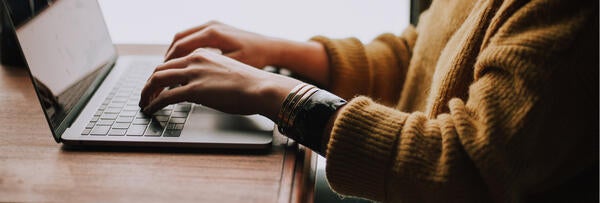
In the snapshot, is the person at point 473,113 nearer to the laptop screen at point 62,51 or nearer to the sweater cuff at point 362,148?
the sweater cuff at point 362,148

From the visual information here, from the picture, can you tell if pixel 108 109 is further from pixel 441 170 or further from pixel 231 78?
pixel 441 170

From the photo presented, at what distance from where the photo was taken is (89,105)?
0.76 meters

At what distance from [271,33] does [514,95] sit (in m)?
0.86

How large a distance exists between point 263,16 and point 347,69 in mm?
459

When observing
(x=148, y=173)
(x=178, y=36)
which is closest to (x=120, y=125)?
(x=148, y=173)

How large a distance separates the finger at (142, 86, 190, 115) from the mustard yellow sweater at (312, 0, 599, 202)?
22 centimetres

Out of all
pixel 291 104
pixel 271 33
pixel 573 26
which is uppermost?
pixel 573 26

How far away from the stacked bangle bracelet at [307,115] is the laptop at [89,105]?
31 mm

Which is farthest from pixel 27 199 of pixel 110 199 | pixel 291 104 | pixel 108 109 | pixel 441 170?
pixel 441 170

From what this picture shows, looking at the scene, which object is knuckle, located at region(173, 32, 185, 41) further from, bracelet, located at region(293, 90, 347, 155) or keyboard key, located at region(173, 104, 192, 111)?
bracelet, located at region(293, 90, 347, 155)

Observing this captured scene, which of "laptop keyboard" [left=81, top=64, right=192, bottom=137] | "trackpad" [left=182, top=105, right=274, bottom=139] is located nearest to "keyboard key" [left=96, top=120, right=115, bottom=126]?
"laptop keyboard" [left=81, top=64, right=192, bottom=137]

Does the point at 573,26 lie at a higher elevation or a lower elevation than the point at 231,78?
higher

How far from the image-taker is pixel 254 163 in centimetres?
61

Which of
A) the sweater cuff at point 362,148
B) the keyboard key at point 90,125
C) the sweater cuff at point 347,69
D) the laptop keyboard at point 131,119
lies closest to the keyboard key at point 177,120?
the laptop keyboard at point 131,119
